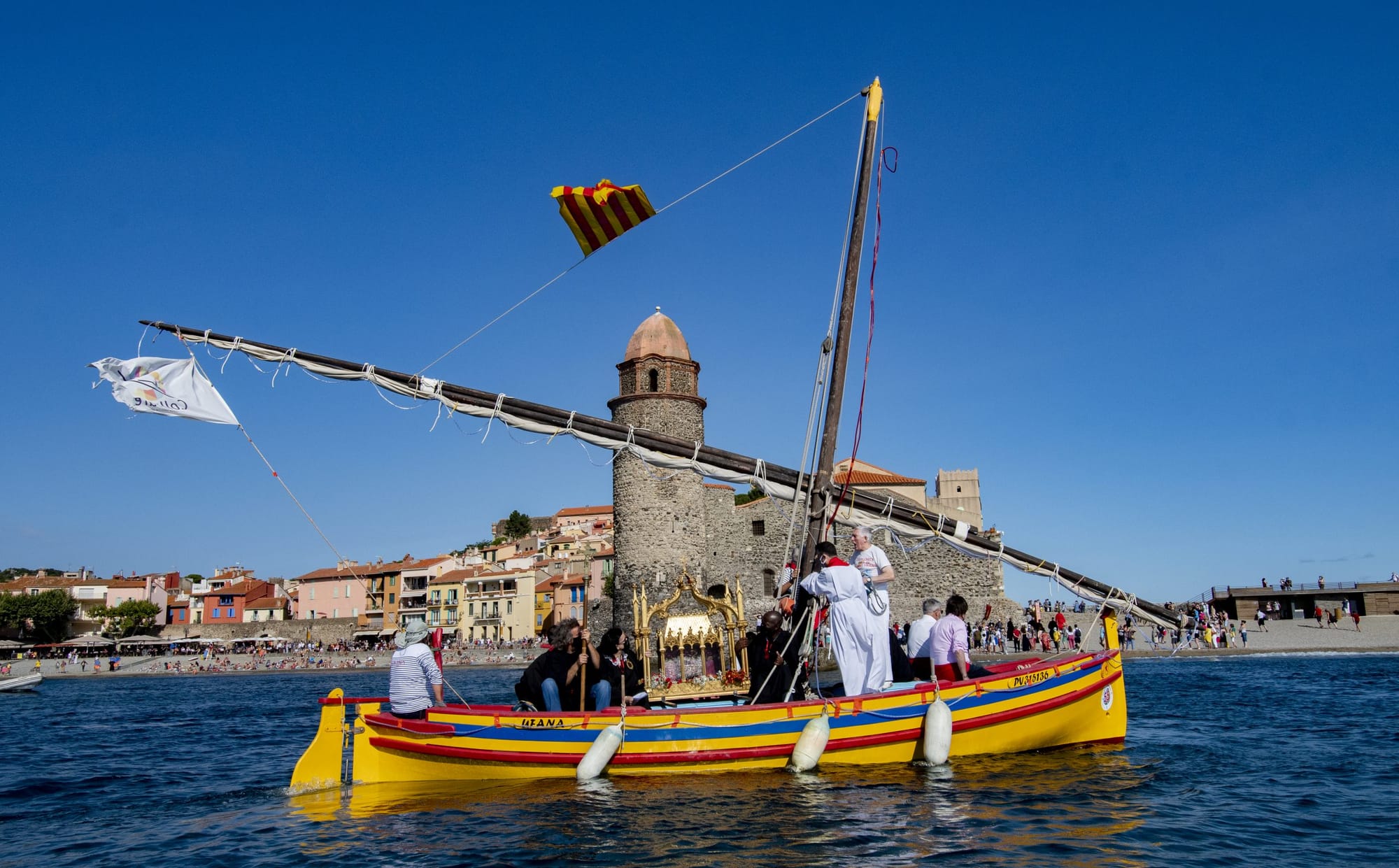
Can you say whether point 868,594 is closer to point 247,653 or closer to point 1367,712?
point 1367,712

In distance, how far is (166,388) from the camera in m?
11.9

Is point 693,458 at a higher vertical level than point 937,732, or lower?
higher

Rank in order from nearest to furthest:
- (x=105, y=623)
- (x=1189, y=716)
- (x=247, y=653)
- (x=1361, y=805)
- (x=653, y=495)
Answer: (x=1361, y=805), (x=1189, y=716), (x=653, y=495), (x=247, y=653), (x=105, y=623)

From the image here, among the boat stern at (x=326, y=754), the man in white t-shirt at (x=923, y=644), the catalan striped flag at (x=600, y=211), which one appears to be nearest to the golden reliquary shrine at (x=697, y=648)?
the man in white t-shirt at (x=923, y=644)

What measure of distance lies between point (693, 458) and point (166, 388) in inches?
265

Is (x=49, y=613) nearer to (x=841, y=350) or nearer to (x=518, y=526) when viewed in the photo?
(x=518, y=526)

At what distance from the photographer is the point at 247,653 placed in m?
67.2

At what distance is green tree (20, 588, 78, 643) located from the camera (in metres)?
67.7

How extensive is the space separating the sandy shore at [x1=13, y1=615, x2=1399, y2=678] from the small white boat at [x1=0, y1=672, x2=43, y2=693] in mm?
2415

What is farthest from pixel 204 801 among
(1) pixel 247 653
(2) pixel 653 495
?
(1) pixel 247 653

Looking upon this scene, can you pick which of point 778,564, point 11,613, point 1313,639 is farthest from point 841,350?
point 11,613

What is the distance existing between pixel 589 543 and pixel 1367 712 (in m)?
62.3

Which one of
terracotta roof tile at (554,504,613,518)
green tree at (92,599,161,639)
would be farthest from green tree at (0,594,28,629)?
terracotta roof tile at (554,504,613,518)

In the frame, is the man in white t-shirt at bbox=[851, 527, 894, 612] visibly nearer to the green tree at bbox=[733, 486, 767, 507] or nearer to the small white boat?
the green tree at bbox=[733, 486, 767, 507]
